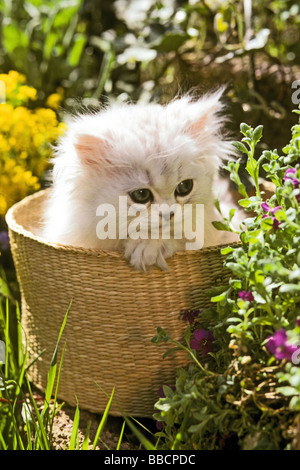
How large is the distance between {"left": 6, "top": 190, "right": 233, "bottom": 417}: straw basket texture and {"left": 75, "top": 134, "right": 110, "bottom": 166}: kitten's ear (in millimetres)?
266

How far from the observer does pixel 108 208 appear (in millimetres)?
1495

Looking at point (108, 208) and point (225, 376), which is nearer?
point (225, 376)

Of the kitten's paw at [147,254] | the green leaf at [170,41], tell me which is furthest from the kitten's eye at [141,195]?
the green leaf at [170,41]

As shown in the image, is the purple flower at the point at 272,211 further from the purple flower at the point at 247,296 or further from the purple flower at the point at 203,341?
the purple flower at the point at 203,341

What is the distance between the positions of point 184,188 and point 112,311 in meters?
0.41

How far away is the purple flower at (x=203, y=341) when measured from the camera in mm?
1424

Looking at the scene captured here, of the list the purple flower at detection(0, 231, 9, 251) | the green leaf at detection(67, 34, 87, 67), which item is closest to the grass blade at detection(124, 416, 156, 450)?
the purple flower at detection(0, 231, 9, 251)

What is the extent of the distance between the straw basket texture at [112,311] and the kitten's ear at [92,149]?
0.87 ft

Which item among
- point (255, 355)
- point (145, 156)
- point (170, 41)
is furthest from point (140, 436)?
point (170, 41)

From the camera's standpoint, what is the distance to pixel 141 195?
148cm
